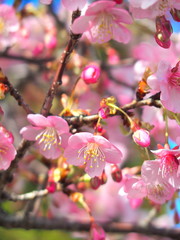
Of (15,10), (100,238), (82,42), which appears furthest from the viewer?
(82,42)

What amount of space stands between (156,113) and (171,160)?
42 cm

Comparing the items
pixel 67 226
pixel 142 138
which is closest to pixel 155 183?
Result: pixel 142 138

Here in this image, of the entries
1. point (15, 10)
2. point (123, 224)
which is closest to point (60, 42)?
point (15, 10)

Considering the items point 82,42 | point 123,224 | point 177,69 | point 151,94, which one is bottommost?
point 123,224

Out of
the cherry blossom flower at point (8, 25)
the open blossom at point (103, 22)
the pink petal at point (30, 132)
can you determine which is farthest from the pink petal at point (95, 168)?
the cherry blossom flower at point (8, 25)

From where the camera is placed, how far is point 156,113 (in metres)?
1.80

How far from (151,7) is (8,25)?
4.28 feet

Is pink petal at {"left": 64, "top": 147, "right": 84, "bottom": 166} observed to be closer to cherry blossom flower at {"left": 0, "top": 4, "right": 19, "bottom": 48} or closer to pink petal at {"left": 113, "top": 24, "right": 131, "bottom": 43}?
pink petal at {"left": 113, "top": 24, "right": 131, "bottom": 43}

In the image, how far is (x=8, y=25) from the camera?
2.48 m

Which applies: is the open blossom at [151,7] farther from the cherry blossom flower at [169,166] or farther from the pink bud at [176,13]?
the cherry blossom flower at [169,166]

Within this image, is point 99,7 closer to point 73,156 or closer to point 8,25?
point 73,156

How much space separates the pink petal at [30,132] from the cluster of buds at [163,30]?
0.50m

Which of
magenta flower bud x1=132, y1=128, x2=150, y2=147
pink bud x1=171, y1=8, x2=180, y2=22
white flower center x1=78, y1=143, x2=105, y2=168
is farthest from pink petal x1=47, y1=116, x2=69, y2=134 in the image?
A: pink bud x1=171, y1=8, x2=180, y2=22

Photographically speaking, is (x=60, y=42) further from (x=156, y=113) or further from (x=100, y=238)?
(x=100, y=238)
